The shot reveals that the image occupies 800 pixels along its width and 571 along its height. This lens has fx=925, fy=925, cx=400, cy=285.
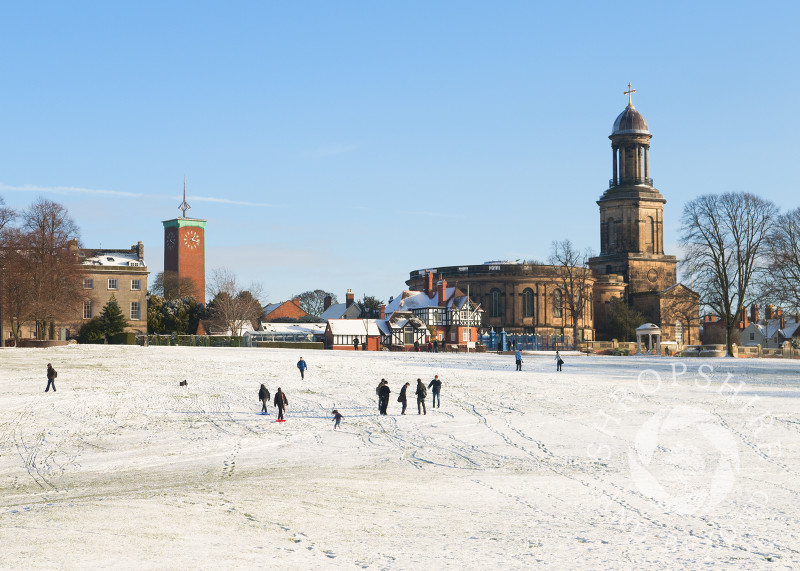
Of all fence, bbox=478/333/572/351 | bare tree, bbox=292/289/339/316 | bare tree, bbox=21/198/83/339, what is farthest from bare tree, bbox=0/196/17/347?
bare tree, bbox=292/289/339/316

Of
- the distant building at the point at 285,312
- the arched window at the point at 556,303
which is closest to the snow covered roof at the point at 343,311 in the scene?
the distant building at the point at 285,312

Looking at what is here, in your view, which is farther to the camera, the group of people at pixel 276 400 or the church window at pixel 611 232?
the church window at pixel 611 232

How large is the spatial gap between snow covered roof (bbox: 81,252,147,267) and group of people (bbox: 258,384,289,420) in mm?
56951

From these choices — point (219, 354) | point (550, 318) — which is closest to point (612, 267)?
point (550, 318)

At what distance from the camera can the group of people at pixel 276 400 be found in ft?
104

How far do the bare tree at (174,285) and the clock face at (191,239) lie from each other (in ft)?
19.6

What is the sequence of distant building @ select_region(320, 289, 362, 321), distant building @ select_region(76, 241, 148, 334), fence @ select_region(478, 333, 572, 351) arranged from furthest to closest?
distant building @ select_region(320, 289, 362, 321) → fence @ select_region(478, 333, 572, 351) → distant building @ select_region(76, 241, 148, 334)

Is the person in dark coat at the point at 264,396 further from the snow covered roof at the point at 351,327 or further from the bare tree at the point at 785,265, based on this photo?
the snow covered roof at the point at 351,327

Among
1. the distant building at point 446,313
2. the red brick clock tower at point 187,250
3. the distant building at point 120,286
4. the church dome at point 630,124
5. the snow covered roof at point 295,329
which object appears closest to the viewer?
the distant building at point 120,286

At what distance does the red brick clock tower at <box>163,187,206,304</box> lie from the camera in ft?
518

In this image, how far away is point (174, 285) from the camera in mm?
147500

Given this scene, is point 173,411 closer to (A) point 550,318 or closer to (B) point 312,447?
(B) point 312,447

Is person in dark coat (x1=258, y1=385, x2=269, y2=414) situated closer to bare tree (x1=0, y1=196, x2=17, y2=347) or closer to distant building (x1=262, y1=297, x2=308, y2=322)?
bare tree (x1=0, y1=196, x2=17, y2=347)

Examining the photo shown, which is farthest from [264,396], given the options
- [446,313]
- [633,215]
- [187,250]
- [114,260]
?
[187,250]
